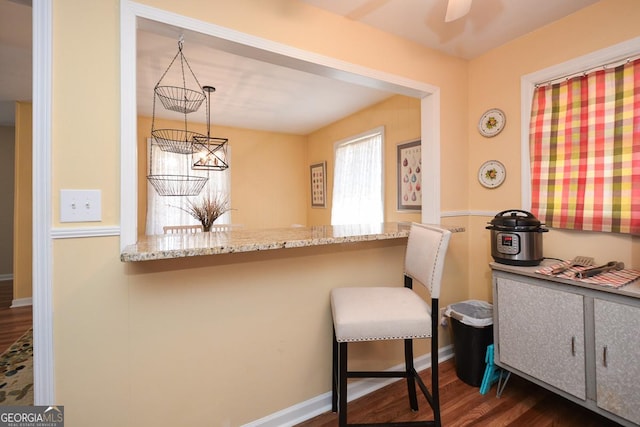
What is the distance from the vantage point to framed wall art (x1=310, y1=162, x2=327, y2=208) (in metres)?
4.48

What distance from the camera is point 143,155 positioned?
3.95 meters

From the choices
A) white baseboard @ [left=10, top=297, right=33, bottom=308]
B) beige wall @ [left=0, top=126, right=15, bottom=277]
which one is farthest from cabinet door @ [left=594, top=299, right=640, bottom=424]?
beige wall @ [left=0, top=126, right=15, bottom=277]

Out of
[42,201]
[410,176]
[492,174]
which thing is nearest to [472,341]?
[492,174]

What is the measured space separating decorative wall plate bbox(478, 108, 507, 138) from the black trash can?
1308 mm

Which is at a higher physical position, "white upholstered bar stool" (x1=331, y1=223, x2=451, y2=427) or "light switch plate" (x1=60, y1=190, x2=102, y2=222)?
"light switch plate" (x1=60, y1=190, x2=102, y2=222)

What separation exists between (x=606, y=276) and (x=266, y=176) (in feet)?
13.8

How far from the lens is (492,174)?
2205 millimetres

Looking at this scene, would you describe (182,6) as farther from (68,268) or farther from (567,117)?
(567,117)

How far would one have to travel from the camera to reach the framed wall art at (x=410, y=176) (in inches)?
107

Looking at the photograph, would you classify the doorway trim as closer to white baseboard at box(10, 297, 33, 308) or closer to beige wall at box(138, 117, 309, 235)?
beige wall at box(138, 117, 309, 235)

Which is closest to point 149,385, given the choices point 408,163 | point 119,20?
point 119,20

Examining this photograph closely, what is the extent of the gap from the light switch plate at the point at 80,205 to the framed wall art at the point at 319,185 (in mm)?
3440

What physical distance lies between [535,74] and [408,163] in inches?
45.6

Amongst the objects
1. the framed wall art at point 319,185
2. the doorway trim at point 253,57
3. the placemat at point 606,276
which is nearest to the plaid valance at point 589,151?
the placemat at point 606,276
